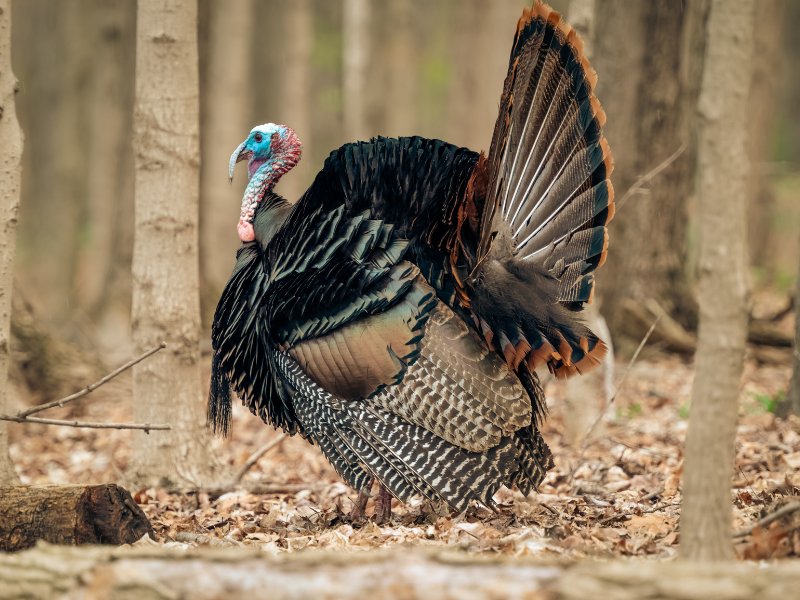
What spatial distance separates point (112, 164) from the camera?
38.5ft

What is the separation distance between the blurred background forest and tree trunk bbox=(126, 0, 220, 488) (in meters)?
1.12

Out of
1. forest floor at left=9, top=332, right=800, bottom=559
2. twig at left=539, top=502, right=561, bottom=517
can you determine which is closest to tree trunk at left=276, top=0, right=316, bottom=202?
forest floor at left=9, top=332, right=800, bottom=559

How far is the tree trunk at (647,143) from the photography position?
6895 mm

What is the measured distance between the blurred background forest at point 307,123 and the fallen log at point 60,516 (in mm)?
2675

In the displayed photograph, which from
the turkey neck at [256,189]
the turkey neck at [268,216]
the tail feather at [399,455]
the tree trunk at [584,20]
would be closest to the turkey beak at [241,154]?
the turkey neck at [256,189]

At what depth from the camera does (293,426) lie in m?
3.72

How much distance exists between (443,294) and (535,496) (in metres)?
1.30

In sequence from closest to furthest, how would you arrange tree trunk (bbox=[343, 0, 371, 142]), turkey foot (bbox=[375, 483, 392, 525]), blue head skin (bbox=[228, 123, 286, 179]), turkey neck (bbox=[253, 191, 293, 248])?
turkey foot (bbox=[375, 483, 392, 525]) → turkey neck (bbox=[253, 191, 293, 248]) → blue head skin (bbox=[228, 123, 286, 179]) → tree trunk (bbox=[343, 0, 371, 142])

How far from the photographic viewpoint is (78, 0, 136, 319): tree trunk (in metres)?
8.10

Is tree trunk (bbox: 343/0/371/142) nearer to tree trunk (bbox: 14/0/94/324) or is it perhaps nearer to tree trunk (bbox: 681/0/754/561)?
tree trunk (bbox: 14/0/94/324)

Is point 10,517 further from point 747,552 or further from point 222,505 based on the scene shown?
point 747,552

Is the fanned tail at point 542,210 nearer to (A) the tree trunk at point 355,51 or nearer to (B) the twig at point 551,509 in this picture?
(B) the twig at point 551,509

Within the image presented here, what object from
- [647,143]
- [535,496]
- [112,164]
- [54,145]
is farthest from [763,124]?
[54,145]

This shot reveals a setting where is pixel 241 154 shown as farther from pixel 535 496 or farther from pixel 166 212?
pixel 535 496
